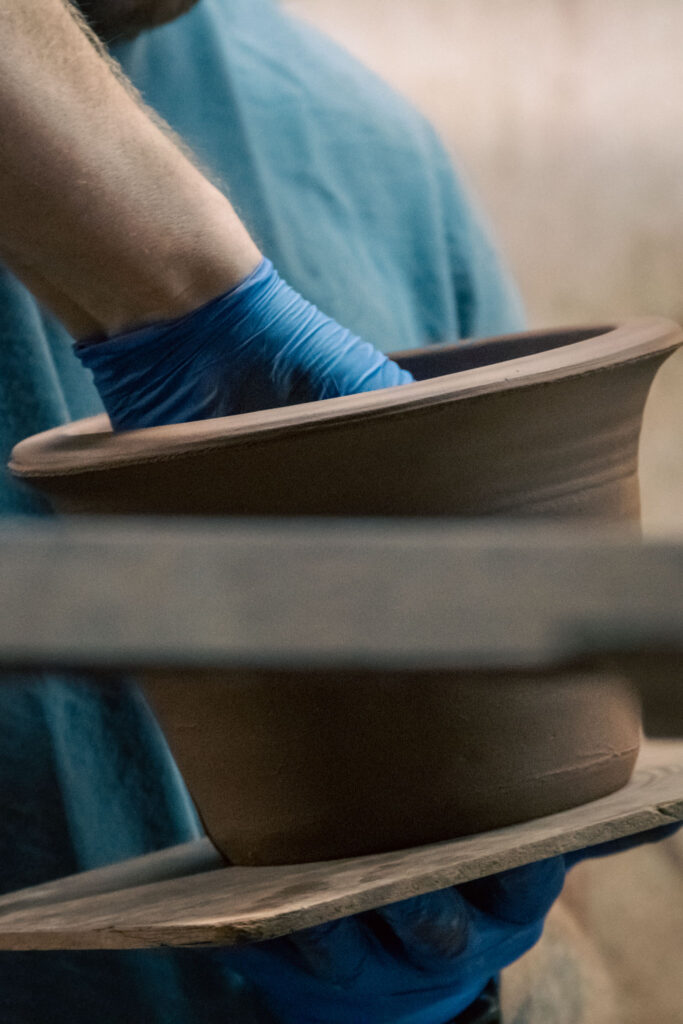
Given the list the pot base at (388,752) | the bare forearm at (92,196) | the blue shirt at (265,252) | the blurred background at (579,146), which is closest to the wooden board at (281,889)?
the pot base at (388,752)

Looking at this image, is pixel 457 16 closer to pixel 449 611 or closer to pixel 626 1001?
pixel 626 1001

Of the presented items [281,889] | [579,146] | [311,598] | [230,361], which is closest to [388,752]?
[281,889]

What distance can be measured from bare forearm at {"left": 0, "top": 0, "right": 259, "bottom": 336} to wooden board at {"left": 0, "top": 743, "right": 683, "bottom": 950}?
0.77ft

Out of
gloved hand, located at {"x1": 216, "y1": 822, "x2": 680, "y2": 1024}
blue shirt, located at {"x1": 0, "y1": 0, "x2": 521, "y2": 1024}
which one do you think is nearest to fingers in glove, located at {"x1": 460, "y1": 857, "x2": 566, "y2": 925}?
gloved hand, located at {"x1": 216, "y1": 822, "x2": 680, "y2": 1024}

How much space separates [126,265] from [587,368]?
0.61 feet

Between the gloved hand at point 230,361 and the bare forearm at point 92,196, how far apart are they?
0.01 meters

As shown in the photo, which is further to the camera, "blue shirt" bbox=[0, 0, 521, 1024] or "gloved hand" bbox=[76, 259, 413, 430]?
"blue shirt" bbox=[0, 0, 521, 1024]

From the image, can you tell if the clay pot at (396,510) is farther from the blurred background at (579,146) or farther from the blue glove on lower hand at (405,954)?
the blurred background at (579,146)

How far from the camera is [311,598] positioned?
151 millimetres

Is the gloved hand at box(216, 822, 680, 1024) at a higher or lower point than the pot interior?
lower

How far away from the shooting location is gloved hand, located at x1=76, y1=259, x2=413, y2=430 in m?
0.45

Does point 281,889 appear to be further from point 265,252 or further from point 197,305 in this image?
point 265,252

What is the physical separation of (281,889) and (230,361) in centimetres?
22

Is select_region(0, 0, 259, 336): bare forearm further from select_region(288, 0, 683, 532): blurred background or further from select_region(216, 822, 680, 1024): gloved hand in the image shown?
select_region(288, 0, 683, 532): blurred background
